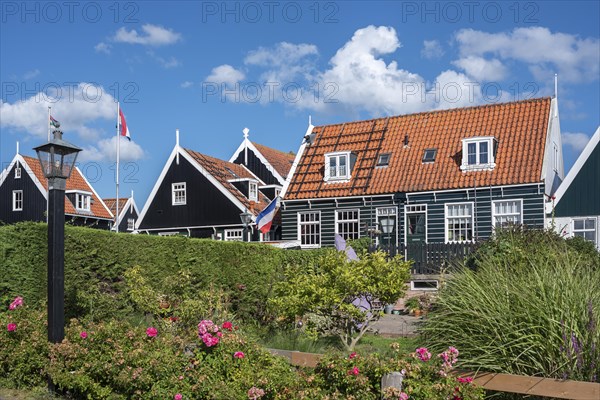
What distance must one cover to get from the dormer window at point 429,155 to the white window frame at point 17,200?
27.4 metres

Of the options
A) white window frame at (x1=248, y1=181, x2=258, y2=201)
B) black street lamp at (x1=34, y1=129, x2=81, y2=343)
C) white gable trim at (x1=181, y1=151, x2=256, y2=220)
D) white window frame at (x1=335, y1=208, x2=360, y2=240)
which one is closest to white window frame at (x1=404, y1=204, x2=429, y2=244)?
white window frame at (x1=335, y1=208, x2=360, y2=240)

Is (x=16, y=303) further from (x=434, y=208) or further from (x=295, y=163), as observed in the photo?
(x=295, y=163)

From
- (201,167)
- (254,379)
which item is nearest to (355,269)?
(254,379)

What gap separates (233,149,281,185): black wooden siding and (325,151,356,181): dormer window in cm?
940

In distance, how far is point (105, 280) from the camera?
12.9m

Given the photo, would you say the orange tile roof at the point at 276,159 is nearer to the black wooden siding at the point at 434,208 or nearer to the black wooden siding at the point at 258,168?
the black wooden siding at the point at 258,168

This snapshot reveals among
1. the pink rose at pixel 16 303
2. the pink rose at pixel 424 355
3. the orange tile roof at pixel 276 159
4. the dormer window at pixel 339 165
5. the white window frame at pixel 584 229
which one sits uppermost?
the orange tile roof at pixel 276 159

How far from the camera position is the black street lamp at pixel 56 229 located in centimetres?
894

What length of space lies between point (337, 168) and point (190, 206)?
10092 mm

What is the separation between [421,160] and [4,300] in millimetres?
19433

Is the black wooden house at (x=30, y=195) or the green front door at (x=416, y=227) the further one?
the black wooden house at (x=30, y=195)

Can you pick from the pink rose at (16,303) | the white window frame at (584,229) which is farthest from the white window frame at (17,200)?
the pink rose at (16,303)

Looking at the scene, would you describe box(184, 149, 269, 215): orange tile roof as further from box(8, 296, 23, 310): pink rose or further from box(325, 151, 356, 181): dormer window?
box(8, 296, 23, 310): pink rose

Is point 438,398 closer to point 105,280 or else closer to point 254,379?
point 254,379
